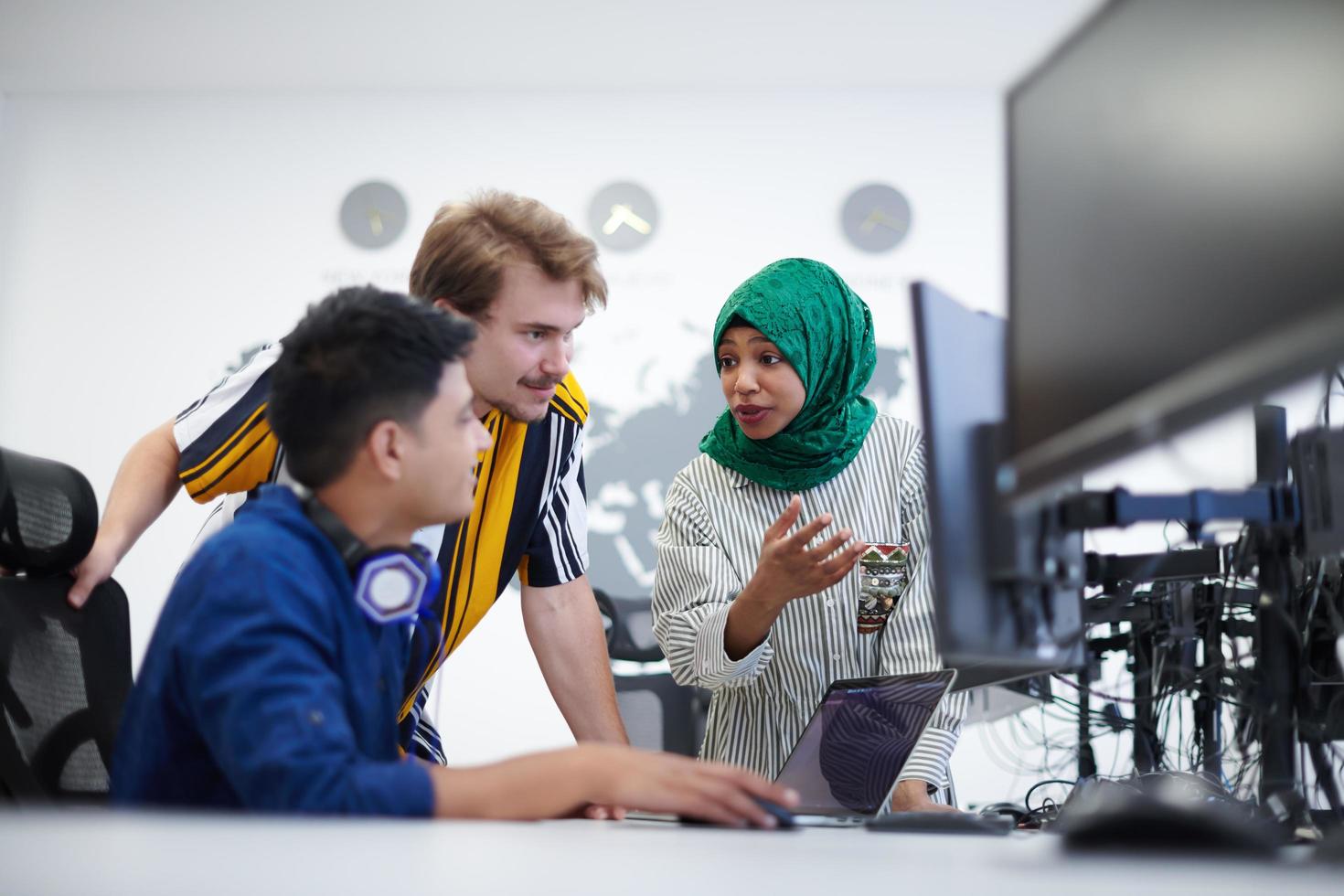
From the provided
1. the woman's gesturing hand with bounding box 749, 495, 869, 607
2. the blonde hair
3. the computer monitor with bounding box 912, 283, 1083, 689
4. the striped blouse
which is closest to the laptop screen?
the woman's gesturing hand with bounding box 749, 495, 869, 607

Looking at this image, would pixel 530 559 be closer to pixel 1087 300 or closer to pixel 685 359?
pixel 1087 300

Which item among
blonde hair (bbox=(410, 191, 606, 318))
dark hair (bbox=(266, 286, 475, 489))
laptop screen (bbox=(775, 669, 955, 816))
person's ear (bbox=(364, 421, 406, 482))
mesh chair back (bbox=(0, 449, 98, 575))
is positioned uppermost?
blonde hair (bbox=(410, 191, 606, 318))

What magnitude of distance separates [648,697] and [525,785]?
6.48 feet

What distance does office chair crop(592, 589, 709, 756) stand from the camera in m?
2.84

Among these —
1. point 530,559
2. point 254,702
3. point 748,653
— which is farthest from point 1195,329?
point 530,559

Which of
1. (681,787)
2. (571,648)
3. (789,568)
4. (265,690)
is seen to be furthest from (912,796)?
(265,690)

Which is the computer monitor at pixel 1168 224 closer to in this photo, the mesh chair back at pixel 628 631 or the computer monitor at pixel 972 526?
the computer monitor at pixel 972 526

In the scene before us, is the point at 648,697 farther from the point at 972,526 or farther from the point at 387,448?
the point at 972,526

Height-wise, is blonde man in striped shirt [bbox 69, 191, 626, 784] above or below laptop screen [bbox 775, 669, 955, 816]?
above

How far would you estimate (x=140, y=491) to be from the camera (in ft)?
4.73

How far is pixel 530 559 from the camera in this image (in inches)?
70.1

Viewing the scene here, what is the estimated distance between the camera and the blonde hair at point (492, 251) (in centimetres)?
158

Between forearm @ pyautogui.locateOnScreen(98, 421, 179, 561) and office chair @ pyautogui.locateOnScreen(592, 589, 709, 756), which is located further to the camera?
office chair @ pyautogui.locateOnScreen(592, 589, 709, 756)

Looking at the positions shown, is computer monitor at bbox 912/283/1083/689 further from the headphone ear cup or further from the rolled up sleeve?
the rolled up sleeve
